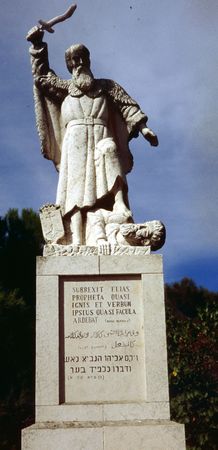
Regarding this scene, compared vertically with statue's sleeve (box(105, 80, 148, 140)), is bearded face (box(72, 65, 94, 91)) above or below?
above

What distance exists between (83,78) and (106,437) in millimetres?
5309

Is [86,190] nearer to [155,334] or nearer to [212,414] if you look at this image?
[155,334]

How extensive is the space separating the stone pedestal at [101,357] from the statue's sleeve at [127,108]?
2477mm

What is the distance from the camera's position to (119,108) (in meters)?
9.94

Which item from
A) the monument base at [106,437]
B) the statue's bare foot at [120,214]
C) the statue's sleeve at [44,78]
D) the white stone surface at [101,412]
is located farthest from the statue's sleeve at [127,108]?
the monument base at [106,437]

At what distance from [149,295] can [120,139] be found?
9.53ft

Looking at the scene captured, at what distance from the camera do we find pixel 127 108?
989 centimetres

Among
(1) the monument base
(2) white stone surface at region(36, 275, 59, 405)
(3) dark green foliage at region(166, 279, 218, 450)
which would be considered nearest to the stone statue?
(2) white stone surface at region(36, 275, 59, 405)

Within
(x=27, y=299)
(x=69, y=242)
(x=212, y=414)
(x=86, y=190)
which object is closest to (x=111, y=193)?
(x=86, y=190)

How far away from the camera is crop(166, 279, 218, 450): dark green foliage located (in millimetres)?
15852

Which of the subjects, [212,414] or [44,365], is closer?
[44,365]

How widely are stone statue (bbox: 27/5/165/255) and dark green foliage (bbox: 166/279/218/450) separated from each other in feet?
27.5

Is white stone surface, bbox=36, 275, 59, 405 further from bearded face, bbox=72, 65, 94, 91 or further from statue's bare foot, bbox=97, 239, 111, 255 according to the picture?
bearded face, bbox=72, 65, 94, 91

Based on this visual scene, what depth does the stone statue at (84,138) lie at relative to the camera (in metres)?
8.96
